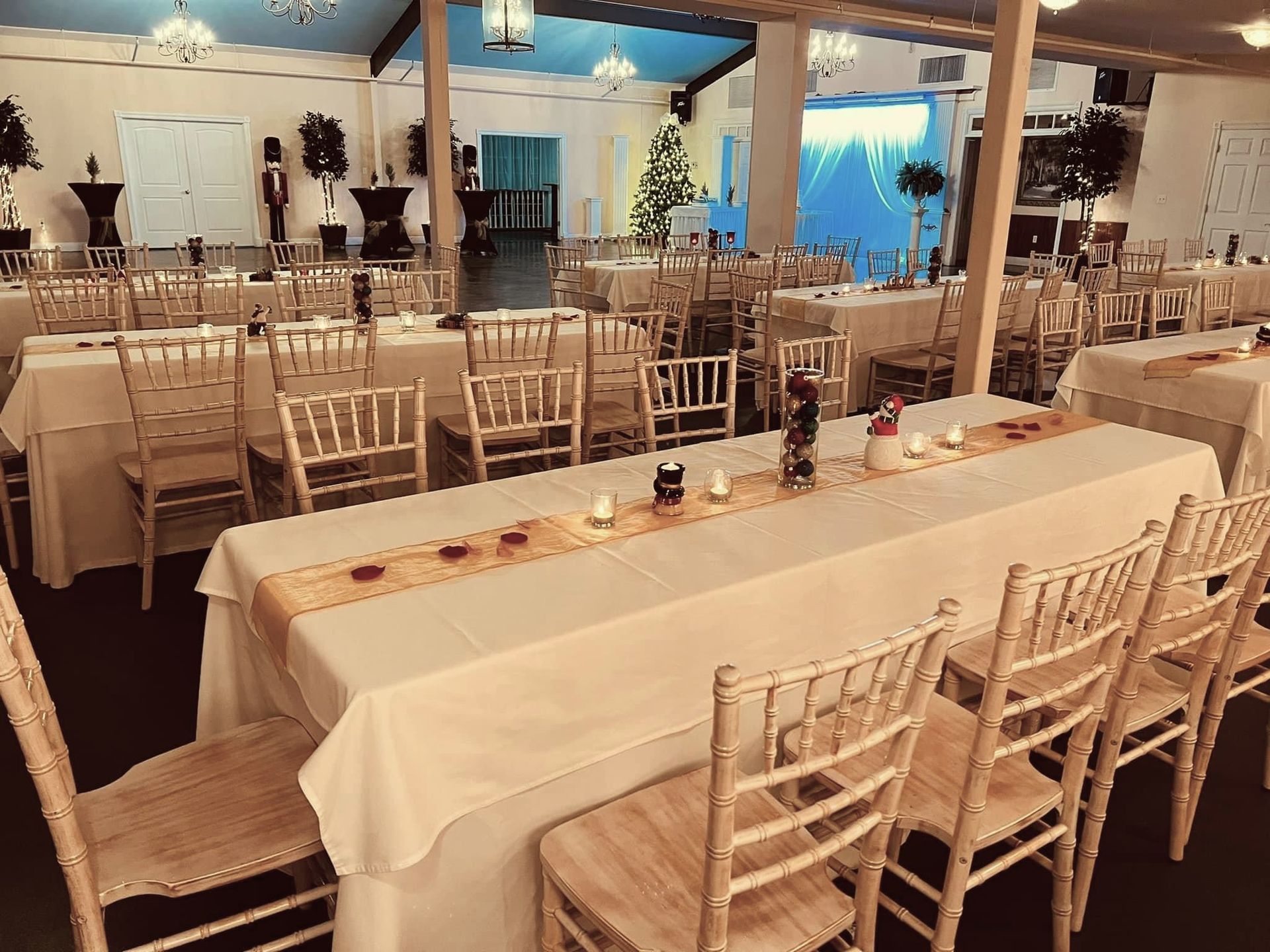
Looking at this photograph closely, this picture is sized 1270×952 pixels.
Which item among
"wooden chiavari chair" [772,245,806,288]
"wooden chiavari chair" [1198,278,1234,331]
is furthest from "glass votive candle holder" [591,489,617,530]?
"wooden chiavari chair" [1198,278,1234,331]

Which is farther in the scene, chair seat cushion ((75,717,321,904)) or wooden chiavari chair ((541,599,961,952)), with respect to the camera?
chair seat cushion ((75,717,321,904))

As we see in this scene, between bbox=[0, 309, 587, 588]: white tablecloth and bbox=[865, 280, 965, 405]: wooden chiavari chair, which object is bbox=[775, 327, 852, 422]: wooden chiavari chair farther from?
bbox=[0, 309, 587, 588]: white tablecloth

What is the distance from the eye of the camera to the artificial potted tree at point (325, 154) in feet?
46.9

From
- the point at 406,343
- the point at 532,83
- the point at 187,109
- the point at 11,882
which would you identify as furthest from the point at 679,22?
the point at 11,882

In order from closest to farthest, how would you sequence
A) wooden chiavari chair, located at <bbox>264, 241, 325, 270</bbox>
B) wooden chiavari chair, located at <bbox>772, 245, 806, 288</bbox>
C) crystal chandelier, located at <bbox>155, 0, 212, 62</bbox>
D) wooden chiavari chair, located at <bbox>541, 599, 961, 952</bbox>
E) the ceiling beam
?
wooden chiavari chair, located at <bbox>541, 599, 961, 952</bbox>, wooden chiavari chair, located at <bbox>264, 241, 325, 270</bbox>, wooden chiavari chair, located at <bbox>772, 245, 806, 288</bbox>, the ceiling beam, crystal chandelier, located at <bbox>155, 0, 212, 62</bbox>

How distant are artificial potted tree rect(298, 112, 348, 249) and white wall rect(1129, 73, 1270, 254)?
11.7m

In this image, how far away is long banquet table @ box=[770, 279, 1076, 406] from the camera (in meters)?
5.93

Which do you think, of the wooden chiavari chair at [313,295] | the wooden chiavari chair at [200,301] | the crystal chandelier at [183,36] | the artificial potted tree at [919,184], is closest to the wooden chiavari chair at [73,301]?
the wooden chiavari chair at [200,301]

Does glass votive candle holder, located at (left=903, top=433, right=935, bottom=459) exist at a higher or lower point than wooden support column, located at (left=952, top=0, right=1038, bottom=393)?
lower

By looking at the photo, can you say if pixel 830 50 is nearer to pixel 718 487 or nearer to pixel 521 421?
pixel 521 421

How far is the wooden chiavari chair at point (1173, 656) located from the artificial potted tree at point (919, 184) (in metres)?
12.5

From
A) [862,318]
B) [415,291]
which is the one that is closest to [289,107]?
[415,291]

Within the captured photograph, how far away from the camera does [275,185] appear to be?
14.0m

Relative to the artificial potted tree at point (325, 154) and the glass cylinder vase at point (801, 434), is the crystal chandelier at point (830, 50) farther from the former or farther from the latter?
the glass cylinder vase at point (801, 434)
